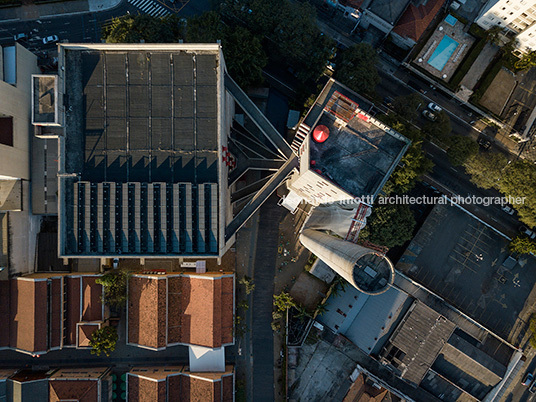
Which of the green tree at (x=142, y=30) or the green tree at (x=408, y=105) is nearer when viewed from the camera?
the green tree at (x=142, y=30)

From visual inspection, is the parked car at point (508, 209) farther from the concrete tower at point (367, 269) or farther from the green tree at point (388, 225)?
the concrete tower at point (367, 269)

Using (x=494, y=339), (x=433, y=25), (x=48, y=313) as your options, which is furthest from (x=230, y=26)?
(x=494, y=339)

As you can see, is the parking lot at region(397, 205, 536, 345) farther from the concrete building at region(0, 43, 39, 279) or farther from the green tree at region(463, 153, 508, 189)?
the concrete building at region(0, 43, 39, 279)

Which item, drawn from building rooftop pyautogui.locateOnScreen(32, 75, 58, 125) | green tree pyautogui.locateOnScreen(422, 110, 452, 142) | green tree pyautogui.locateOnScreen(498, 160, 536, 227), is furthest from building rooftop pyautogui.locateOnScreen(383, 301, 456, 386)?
building rooftop pyautogui.locateOnScreen(32, 75, 58, 125)

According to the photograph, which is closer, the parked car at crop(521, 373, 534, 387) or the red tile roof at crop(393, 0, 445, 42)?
the red tile roof at crop(393, 0, 445, 42)

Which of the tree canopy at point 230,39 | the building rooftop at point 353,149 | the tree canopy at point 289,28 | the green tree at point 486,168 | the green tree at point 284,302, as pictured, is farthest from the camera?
the green tree at point 284,302

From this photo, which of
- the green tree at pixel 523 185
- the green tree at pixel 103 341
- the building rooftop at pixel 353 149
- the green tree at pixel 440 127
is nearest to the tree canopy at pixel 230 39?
the building rooftop at pixel 353 149
